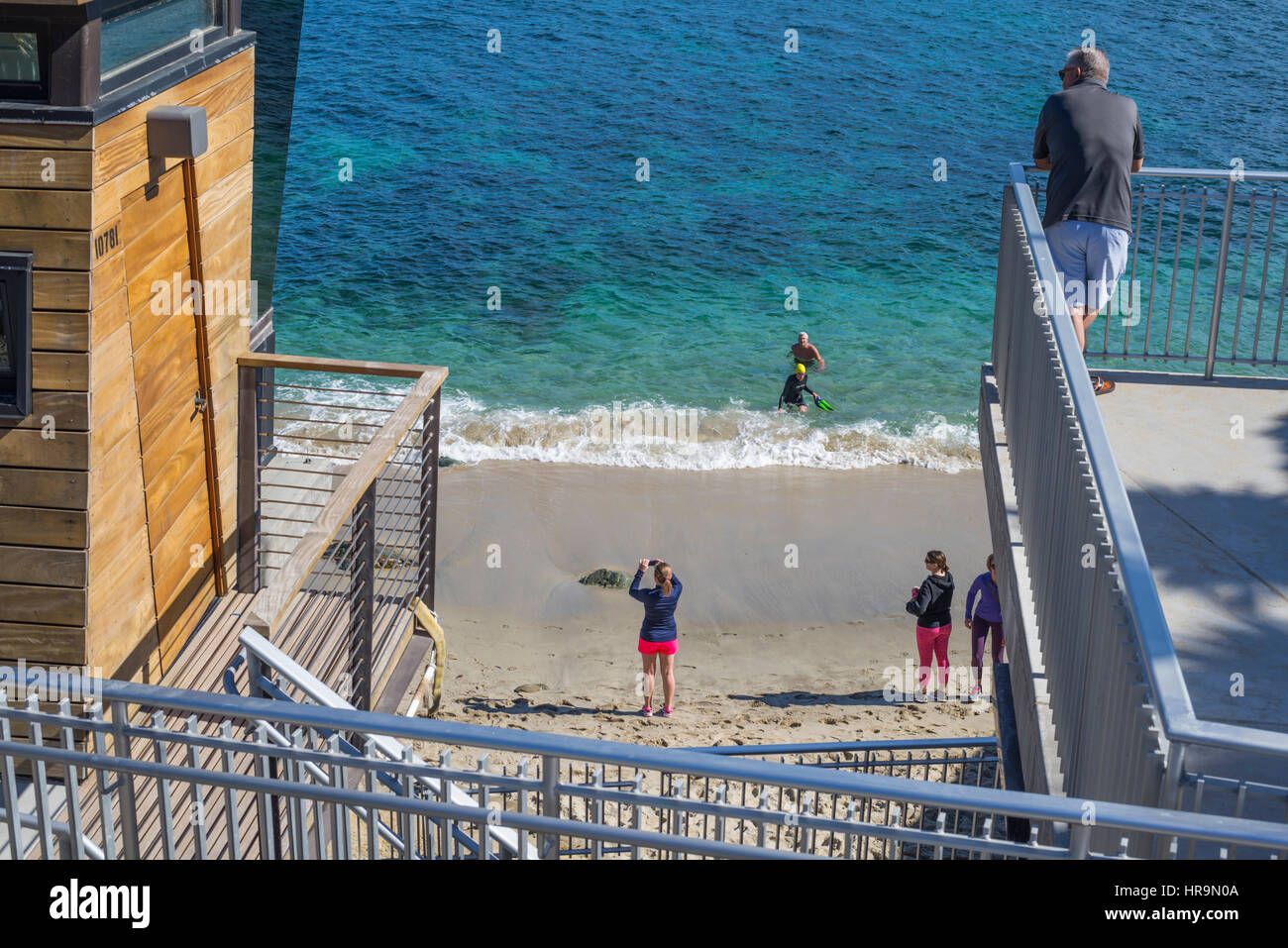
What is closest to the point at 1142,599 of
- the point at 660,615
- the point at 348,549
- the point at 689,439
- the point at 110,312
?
the point at 110,312

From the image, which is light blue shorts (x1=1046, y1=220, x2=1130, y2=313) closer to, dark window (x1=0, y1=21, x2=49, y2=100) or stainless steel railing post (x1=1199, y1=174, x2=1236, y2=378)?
stainless steel railing post (x1=1199, y1=174, x2=1236, y2=378)

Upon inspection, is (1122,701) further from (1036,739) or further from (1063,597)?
(1036,739)

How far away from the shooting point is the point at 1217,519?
648cm

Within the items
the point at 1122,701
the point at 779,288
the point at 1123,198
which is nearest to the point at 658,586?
the point at 1123,198

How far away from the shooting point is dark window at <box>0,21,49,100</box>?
5320mm

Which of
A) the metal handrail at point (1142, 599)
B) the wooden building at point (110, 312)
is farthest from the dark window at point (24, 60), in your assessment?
the metal handrail at point (1142, 599)

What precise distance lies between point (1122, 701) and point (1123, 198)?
385 centimetres

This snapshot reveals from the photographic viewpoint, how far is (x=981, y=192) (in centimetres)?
3644

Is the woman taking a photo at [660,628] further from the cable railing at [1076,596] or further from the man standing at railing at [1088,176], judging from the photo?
the man standing at railing at [1088,176]

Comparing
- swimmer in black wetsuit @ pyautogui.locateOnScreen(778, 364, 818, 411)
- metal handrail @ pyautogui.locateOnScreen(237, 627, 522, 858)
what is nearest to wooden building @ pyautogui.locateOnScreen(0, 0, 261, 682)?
metal handrail @ pyautogui.locateOnScreen(237, 627, 522, 858)

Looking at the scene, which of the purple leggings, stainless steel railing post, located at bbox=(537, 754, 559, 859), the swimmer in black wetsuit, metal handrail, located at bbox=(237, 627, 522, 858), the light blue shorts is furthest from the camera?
the swimmer in black wetsuit

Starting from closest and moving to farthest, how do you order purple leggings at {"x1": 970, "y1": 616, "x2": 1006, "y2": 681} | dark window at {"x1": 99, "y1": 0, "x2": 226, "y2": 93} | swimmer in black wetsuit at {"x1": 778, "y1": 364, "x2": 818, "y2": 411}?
dark window at {"x1": 99, "y1": 0, "x2": 226, "y2": 93}, purple leggings at {"x1": 970, "y1": 616, "x2": 1006, "y2": 681}, swimmer in black wetsuit at {"x1": 778, "y1": 364, "x2": 818, "y2": 411}

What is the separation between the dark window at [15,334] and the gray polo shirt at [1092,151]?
15.8 ft

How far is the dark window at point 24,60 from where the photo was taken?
5.32m
